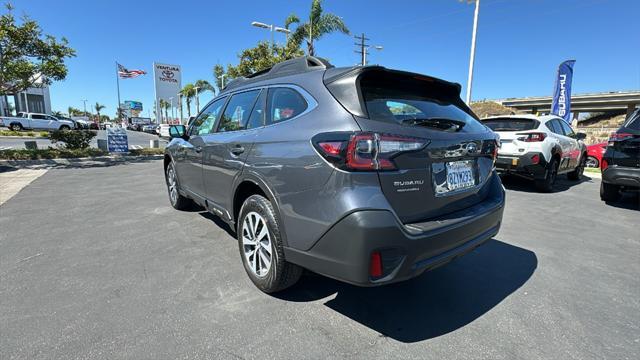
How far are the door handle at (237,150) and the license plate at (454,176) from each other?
1601 mm

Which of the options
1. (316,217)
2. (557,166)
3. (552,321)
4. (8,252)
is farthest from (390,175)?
(557,166)

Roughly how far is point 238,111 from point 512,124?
6002mm

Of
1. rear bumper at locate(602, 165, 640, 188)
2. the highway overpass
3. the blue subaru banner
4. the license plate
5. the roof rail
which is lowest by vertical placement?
rear bumper at locate(602, 165, 640, 188)

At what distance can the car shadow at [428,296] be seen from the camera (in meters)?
2.38

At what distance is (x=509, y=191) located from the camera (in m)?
7.07

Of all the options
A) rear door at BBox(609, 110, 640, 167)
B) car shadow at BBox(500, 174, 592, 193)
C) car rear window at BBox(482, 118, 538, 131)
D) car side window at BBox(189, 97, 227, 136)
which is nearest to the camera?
car side window at BBox(189, 97, 227, 136)

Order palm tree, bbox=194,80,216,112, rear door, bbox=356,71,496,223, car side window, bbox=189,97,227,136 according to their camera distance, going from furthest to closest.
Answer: palm tree, bbox=194,80,216,112 → car side window, bbox=189,97,227,136 → rear door, bbox=356,71,496,223

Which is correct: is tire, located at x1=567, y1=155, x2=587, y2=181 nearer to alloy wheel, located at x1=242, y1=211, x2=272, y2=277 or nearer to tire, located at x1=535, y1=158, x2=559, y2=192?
tire, located at x1=535, y1=158, x2=559, y2=192

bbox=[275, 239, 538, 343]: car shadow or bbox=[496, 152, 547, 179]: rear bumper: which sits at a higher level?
bbox=[496, 152, 547, 179]: rear bumper

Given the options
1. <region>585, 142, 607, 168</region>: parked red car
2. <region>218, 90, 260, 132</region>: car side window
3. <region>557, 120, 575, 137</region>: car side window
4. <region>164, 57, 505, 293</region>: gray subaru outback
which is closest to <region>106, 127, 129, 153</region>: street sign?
<region>218, 90, 260, 132</region>: car side window

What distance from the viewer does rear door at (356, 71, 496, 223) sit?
6.81 ft

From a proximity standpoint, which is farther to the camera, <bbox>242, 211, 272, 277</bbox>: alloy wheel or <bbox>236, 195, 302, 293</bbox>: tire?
<bbox>242, 211, 272, 277</bbox>: alloy wheel

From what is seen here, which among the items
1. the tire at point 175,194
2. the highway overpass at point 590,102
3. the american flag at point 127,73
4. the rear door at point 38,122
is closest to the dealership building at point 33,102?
the american flag at point 127,73

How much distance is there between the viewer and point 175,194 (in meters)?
5.20
